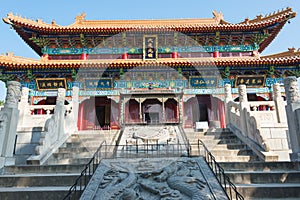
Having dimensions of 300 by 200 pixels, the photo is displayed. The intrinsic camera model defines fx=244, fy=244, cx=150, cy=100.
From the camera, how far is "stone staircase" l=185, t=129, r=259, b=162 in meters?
8.29

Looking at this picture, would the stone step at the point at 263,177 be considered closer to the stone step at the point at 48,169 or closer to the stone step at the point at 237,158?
the stone step at the point at 237,158

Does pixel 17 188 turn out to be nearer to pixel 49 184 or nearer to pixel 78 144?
pixel 49 184

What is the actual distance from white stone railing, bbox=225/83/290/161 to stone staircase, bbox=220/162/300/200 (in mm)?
1082

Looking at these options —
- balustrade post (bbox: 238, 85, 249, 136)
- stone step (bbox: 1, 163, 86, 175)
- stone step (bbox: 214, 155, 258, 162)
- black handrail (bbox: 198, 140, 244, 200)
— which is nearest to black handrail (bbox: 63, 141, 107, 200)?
stone step (bbox: 1, 163, 86, 175)

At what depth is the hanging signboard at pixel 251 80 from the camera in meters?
16.2

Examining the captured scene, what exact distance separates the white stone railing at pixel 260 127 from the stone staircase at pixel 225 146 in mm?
234

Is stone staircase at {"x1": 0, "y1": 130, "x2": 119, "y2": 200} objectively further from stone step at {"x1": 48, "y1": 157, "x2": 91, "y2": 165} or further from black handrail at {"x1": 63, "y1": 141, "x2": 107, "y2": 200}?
black handrail at {"x1": 63, "y1": 141, "x2": 107, "y2": 200}

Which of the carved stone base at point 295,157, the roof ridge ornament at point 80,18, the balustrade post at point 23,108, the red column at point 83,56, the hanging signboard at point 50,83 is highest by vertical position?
the roof ridge ornament at point 80,18

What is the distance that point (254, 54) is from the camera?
17531mm

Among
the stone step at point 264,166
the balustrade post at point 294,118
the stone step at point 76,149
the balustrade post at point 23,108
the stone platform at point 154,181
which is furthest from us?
the balustrade post at point 23,108

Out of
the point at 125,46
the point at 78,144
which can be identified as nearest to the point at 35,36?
the point at 125,46

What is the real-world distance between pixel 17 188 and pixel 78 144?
12.4 feet

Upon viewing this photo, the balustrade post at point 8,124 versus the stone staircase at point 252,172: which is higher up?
the balustrade post at point 8,124

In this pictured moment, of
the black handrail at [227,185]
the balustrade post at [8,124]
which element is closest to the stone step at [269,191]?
the black handrail at [227,185]
